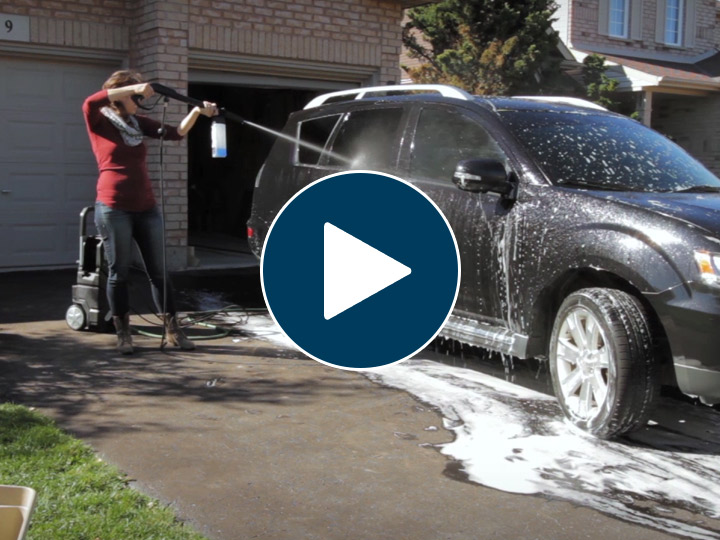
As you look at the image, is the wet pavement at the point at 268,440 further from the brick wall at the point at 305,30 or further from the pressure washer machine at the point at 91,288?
the brick wall at the point at 305,30

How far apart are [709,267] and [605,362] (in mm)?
781

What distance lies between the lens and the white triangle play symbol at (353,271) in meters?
3.11

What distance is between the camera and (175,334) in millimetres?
7637

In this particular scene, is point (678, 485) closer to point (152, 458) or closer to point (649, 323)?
point (649, 323)

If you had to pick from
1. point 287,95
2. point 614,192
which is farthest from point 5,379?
point 287,95

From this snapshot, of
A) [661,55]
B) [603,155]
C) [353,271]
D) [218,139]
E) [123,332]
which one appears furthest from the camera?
[661,55]

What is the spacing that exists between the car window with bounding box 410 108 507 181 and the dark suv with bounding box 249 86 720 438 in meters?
0.01

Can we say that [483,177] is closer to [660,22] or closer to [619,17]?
[619,17]

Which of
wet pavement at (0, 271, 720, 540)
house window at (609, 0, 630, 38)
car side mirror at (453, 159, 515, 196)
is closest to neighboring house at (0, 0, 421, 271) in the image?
wet pavement at (0, 271, 720, 540)

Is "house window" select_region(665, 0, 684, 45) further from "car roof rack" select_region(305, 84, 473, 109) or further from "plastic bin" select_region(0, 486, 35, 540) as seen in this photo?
"plastic bin" select_region(0, 486, 35, 540)

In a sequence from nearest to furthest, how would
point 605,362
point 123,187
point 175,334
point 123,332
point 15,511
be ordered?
point 15,511 < point 605,362 < point 123,187 < point 123,332 < point 175,334

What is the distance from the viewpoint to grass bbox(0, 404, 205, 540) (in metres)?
3.94

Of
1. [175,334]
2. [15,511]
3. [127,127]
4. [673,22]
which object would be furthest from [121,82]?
[673,22]
